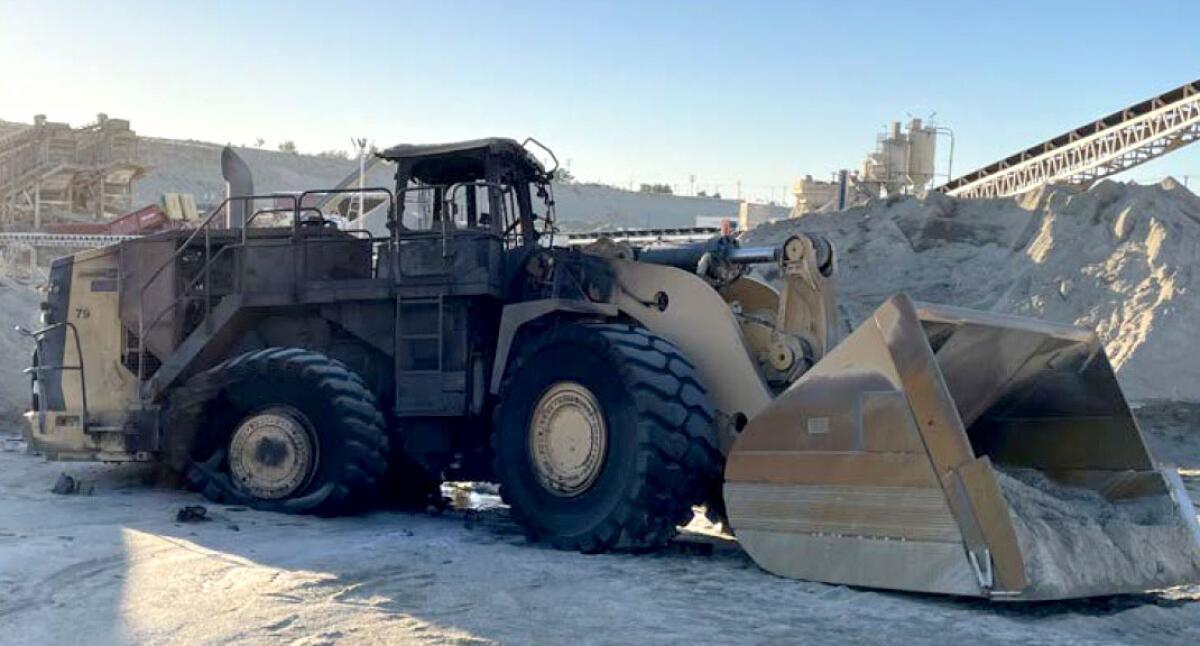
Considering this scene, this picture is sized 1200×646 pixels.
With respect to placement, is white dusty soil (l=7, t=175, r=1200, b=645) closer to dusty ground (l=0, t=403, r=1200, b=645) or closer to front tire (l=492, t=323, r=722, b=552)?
dusty ground (l=0, t=403, r=1200, b=645)

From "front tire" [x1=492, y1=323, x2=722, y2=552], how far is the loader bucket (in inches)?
19.9

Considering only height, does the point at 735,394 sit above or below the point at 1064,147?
below

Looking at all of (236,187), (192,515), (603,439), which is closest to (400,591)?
(603,439)

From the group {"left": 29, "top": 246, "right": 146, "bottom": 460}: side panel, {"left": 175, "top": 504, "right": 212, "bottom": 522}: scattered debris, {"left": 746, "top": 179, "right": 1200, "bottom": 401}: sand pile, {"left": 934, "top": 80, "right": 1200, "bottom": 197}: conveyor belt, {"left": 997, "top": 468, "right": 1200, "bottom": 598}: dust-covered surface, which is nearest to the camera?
{"left": 997, "top": 468, "right": 1200, "bottom": 598}: dust-covered surface

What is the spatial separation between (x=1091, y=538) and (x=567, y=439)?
3.18 meters

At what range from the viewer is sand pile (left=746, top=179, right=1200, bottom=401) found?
20625 millimetres

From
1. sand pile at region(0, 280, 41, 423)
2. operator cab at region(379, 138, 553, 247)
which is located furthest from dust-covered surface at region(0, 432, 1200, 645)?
sand pile at region(0, 280, 41, 423)

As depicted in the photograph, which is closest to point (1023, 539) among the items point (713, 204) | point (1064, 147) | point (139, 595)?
point (139, 595)

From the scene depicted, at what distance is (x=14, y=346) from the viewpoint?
20234 mm

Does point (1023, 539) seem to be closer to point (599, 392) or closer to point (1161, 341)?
point (599, 392)

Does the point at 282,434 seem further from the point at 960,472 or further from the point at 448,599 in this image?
the point at 960,472

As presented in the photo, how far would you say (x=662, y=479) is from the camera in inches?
307

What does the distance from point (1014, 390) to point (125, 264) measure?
24.5 feet

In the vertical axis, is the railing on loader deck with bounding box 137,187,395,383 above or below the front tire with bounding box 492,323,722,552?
above
